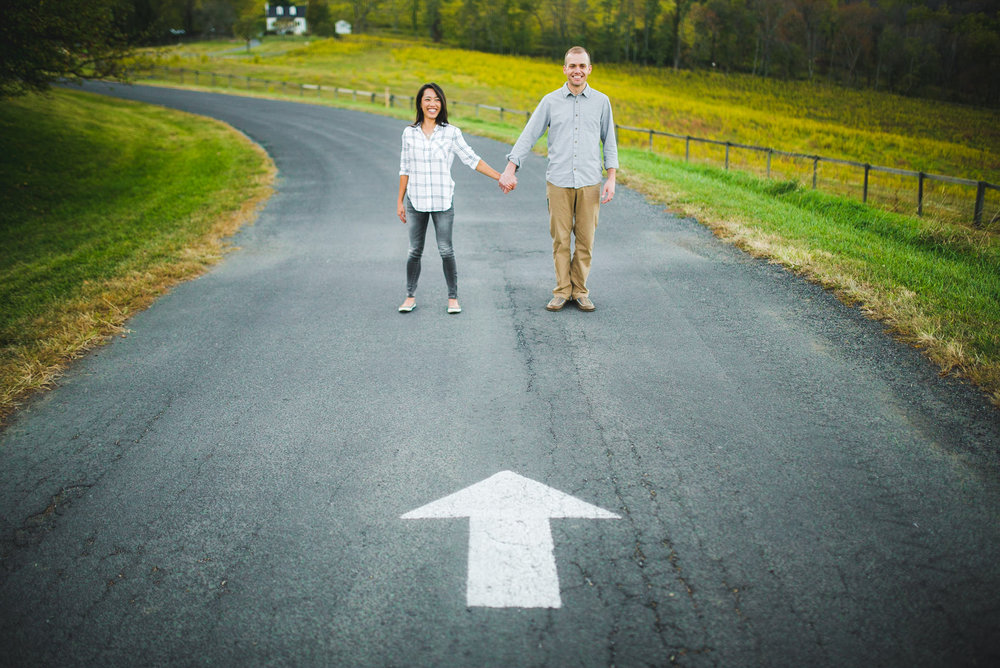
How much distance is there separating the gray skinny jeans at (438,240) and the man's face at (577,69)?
1.50 m

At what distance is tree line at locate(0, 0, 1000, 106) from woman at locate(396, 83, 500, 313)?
12.7 meters

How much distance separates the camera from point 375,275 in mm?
Result: 7359

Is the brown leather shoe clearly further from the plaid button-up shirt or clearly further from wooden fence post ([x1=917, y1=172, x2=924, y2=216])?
wooden fence post ([x1=917, y1=172, x2=924, y2=216])

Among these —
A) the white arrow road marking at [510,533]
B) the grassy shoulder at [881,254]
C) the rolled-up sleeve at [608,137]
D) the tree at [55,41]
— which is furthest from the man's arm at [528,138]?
the tree at [55,41]

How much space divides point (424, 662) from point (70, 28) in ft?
56.5

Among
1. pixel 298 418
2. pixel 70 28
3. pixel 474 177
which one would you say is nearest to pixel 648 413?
pixel 298 418

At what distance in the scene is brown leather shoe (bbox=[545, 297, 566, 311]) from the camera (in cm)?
609

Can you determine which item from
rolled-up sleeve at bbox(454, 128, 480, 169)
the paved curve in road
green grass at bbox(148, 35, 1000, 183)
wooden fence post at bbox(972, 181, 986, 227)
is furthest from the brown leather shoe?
green grass at bbox(148, 35, 1000, 183)

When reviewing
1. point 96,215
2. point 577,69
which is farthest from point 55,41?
point 577,69

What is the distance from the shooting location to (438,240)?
5887 millimetres

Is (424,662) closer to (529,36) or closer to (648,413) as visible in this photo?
(648,413)

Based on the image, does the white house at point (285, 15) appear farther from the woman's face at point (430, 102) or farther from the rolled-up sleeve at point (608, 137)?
the rolled-up sleeve at point (608, 137)

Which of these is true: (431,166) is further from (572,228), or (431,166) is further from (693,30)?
(693,30)

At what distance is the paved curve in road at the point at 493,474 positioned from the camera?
245 cm
